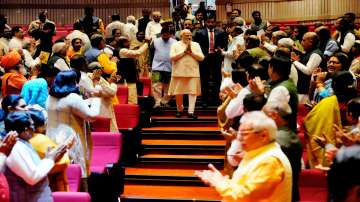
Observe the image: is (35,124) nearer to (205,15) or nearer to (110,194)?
(110,194)

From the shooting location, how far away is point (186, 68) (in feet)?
31.7

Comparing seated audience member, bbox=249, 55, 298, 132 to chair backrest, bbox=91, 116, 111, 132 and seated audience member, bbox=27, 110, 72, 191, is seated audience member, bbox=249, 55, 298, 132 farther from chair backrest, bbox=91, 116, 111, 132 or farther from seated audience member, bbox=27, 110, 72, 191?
chair backrest, bbox=91, 116, 111, 132

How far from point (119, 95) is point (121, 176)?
7.20 feet

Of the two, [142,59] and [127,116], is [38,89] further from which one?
[142,59]

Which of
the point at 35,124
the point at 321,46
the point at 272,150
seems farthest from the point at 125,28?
the point at 272,150

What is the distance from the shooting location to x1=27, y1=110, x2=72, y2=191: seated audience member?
4906 mm

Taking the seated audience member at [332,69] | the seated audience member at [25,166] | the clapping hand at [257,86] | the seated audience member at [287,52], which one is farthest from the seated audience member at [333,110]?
the seated audience member at [25,166]

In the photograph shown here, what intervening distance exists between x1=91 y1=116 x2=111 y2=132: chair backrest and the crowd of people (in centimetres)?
9

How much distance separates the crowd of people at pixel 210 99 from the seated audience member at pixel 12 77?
1 centimetres

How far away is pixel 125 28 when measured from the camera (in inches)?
490

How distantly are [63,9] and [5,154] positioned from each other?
1480cm

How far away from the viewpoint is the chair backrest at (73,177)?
564 cm

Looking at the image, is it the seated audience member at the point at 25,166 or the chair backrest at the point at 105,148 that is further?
the chair backrest at the point at 105,148

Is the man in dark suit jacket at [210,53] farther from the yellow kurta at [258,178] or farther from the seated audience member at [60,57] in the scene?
the yellow kurta at [258,178]
